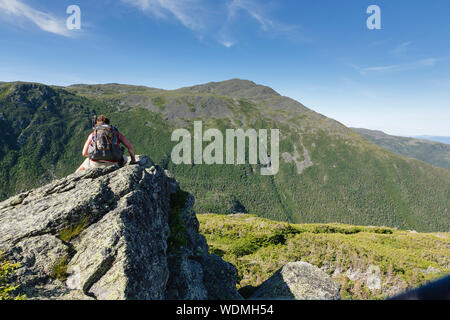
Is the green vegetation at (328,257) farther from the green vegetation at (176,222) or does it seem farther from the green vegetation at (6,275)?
the green vegetation at (6,275)

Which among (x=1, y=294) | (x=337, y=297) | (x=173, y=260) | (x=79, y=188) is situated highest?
(x=79, y=188)

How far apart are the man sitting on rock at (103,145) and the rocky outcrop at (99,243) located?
0.62 metres

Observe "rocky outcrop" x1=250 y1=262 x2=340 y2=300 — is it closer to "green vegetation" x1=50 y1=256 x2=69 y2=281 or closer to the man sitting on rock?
"green vegetation" x1=50 y1=256 x2=69 y2=281

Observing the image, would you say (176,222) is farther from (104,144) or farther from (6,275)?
(6,275)

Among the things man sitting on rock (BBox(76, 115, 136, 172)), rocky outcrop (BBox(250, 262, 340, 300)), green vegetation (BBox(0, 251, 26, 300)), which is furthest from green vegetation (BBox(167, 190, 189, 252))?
green vegetation (BBox(0, 251, 26, 300))

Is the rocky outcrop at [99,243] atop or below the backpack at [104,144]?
below

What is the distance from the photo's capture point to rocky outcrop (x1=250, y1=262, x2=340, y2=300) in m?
12.8

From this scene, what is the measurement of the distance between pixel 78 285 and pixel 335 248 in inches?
958

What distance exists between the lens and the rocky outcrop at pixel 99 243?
7.46 metres

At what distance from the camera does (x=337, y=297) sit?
12.9 m

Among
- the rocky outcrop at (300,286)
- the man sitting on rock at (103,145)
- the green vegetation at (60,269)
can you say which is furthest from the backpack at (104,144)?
the rocky outcrop at (300,286)

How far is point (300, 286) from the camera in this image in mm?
13305
